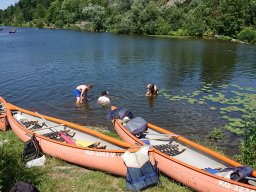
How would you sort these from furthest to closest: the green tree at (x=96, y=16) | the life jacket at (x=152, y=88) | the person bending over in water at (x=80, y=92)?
the green tree at (x=96, y=16)
the life jacket at (x=152, y=88)
the person bending over in water at (x=80, y=92)

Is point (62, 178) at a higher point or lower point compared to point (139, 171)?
lower

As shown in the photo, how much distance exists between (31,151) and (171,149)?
16.5ft

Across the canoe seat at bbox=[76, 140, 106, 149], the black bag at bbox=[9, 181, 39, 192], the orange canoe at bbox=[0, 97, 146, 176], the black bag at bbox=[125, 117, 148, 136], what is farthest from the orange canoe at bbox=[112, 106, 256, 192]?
the black bag at bbox=[9, 181, 39, 192]

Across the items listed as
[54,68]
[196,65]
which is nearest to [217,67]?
[196,65]

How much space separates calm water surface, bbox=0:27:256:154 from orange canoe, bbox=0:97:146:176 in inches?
113

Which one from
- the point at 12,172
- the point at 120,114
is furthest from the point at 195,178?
the point at 120,114

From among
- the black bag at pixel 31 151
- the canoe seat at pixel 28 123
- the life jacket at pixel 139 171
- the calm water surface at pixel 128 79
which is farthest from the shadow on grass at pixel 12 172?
the calm water surface at pixel 128 79

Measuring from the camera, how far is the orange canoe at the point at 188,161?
905 cm

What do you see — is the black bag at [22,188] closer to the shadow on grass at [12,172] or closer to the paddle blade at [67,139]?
the shadow on grass at [12,172]

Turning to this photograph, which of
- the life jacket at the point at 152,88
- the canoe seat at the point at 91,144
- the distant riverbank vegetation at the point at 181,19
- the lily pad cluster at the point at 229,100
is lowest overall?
the lily pad cluster at the point at 229,100

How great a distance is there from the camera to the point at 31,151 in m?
11.7

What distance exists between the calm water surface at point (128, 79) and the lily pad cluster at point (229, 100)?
0.50 metres

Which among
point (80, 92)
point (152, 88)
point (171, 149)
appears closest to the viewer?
point (171, 149)

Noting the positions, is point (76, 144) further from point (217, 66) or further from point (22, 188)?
point (217, 66)
